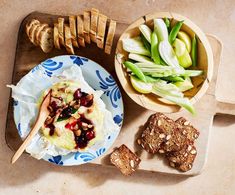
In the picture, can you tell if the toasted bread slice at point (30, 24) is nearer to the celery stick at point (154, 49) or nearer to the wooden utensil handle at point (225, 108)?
the celery stick at point (154, 49)

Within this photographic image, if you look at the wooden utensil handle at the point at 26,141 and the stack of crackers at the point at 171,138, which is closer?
the wooden utensil handle at the point at 26,141

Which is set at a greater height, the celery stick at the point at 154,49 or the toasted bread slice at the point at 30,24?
the celery stick at the point at 154,49

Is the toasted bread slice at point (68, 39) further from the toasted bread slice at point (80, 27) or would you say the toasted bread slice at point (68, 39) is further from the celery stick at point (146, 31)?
the celery stick at point (146, 31)

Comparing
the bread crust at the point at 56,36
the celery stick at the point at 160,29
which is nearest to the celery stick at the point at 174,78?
the celery stick at the point at 160,29

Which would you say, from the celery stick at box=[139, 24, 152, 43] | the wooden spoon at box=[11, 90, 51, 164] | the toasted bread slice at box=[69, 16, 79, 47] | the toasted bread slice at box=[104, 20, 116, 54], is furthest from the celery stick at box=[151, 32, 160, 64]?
the wooden spoon at box=[11, 90, 51, 164]

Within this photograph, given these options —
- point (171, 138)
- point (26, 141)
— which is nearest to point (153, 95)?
point (171, 138)

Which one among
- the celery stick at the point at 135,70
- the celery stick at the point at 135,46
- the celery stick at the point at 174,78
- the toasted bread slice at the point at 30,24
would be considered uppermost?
the celery stick at the point at 135,46

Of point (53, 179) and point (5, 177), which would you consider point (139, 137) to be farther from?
point (5, 177)
